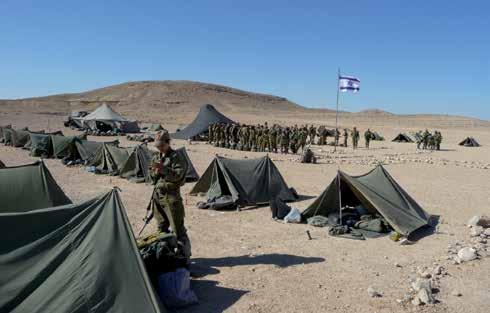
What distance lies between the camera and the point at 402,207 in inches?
384

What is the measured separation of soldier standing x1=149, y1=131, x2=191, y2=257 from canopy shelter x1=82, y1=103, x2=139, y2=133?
111 ft

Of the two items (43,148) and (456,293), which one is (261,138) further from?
(456,293)

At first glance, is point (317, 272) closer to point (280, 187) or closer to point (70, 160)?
point (280, 187)

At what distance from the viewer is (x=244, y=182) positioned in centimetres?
1188

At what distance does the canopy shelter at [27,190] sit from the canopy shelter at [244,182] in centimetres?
410

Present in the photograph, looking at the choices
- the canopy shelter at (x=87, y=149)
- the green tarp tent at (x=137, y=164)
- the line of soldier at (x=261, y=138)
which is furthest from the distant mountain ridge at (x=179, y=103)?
the green tarp tent at (x=137, y=164)

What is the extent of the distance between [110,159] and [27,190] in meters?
8.50

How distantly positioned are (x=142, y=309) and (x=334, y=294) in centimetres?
274

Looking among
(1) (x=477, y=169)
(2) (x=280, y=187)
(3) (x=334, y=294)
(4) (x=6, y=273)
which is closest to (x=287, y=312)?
(3) (x=334, y=294)

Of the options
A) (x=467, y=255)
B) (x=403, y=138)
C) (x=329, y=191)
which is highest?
(x=403, y=138)

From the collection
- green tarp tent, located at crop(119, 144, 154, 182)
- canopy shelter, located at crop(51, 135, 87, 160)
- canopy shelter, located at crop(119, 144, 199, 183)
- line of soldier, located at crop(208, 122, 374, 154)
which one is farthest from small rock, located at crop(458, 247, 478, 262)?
line of soldier, located at crop(208, 122, 374, 154)

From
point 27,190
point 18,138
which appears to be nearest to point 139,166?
point 27,190

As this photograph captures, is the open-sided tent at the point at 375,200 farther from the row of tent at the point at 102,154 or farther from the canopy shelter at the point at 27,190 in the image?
the canopy shelter at the point at 27,190

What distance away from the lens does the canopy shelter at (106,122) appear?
39344 millimetres
